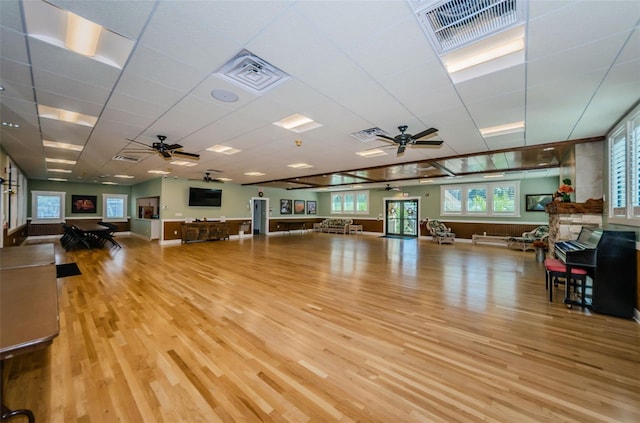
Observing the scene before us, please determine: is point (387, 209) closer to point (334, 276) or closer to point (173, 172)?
point (334, 276)

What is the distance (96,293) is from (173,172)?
19.2ft

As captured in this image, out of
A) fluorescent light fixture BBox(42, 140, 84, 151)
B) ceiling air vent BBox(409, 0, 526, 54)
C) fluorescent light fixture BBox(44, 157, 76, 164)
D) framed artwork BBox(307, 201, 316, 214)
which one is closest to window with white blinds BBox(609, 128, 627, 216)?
ceiling air vent BBox(409, 0, 526, 54)

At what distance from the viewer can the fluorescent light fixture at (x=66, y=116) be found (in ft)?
11.7

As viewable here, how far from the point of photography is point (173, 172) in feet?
28.8

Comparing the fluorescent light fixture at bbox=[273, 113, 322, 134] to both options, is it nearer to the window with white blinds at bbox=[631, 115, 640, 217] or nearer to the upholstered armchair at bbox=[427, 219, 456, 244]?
the window with white blinds at bbox=[631, 115, 640, 217]

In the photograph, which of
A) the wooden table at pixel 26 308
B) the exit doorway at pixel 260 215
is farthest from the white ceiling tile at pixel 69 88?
the exit doorway at pixel 260 215

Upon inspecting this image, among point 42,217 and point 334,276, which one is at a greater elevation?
point 42,217

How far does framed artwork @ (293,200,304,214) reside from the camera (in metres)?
14.9

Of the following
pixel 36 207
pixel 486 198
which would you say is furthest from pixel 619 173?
pixel 36 207

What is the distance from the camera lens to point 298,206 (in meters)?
15.1

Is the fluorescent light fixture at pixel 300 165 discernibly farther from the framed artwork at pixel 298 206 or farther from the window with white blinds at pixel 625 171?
the framed artwork at pixel 298 206

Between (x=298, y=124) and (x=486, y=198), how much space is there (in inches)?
384

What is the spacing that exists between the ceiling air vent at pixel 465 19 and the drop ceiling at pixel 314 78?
0.07 metres

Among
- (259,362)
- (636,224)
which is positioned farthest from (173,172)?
(636,224)
